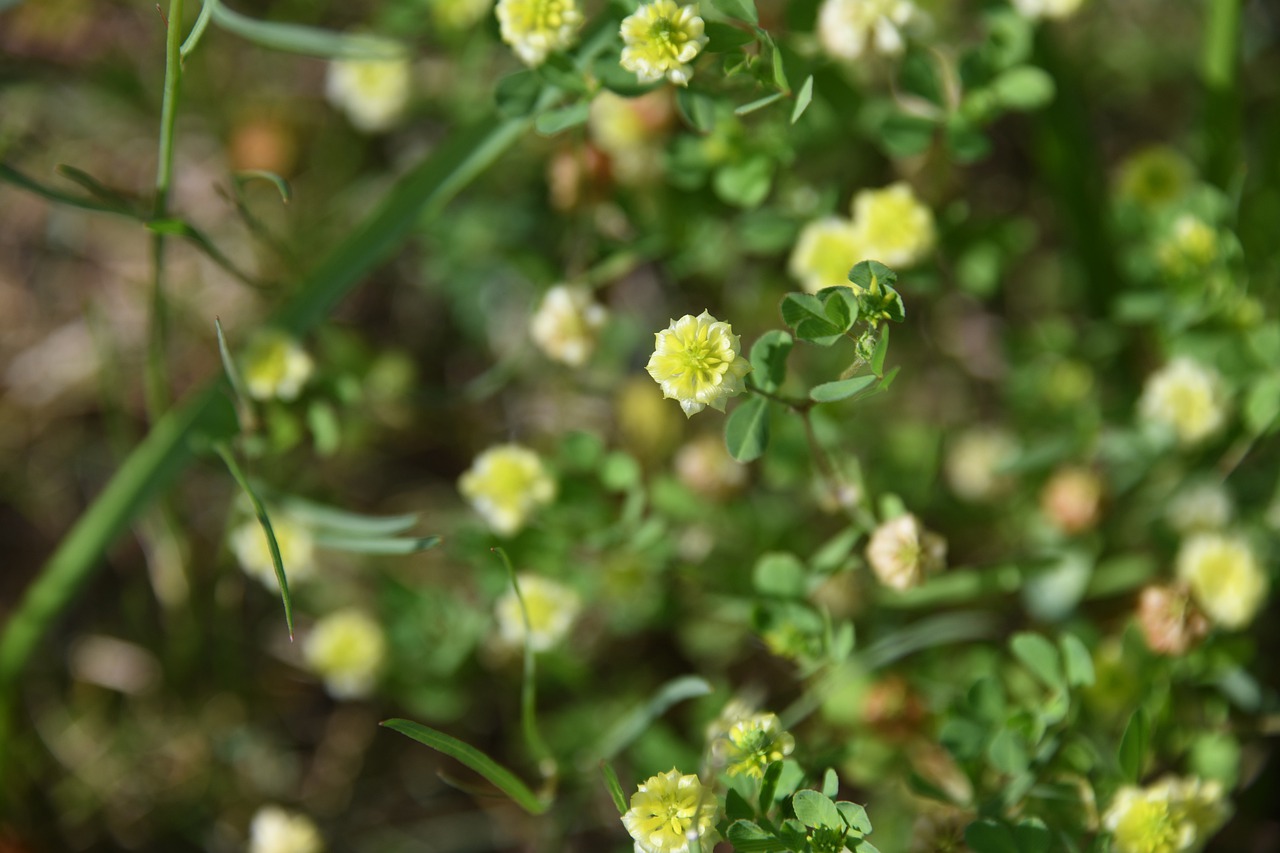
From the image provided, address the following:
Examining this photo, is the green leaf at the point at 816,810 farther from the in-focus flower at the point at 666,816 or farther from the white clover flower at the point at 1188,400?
the white clover flower at the point at 1188,400

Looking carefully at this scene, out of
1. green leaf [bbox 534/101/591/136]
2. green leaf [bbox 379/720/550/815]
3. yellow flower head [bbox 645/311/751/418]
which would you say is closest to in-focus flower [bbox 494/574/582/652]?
green leaf [bbox 379/720/550/815]

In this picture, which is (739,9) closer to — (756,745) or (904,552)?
(904,552)

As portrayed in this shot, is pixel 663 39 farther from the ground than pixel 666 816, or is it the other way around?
pixel 663 39

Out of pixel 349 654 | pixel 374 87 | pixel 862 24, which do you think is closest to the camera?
pixel 862 24

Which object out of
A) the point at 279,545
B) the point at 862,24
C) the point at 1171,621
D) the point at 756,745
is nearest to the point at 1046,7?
the point at 862,24

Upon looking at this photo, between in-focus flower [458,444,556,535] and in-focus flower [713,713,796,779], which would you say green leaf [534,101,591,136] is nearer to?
in-focus flower [458,444,556,535]

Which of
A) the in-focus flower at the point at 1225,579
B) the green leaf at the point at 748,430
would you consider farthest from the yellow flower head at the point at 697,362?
the in-focus flower at the point at 1225,579
